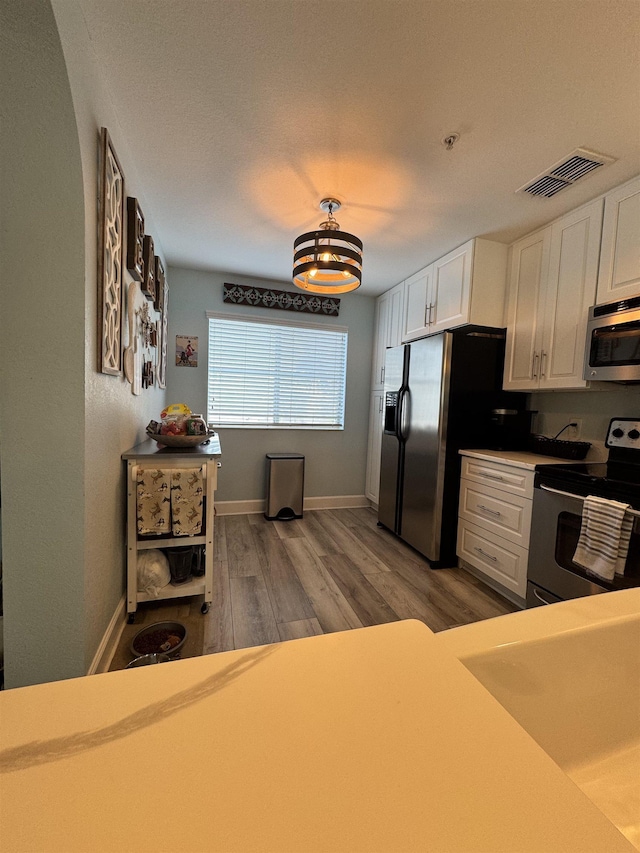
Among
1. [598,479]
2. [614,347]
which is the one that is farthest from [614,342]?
[598,479]

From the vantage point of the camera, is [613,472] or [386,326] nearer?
[613,472]

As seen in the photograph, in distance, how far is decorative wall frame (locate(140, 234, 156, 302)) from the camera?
2150mm

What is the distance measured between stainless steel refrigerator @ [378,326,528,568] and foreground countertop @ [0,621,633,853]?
7.83 ft

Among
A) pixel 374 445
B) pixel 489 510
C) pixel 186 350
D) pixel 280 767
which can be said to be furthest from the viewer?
pixel 374 445

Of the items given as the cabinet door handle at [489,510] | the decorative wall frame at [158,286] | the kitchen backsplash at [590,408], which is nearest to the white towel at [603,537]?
the cabinet door handle at [489,510]

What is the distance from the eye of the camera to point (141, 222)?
2.01 m

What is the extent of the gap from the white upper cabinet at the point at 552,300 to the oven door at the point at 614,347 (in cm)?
11

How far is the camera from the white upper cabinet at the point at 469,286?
2.65m

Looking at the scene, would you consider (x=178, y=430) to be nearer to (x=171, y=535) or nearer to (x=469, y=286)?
(x=171, y=535)

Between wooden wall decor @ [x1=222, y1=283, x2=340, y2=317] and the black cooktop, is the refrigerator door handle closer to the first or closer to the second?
the black cooktop

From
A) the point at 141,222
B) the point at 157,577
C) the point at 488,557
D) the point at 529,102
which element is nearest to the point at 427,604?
the point at 488,557

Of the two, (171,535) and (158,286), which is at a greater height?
(158,286)

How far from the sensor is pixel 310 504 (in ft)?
13.3

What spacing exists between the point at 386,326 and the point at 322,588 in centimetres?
266
